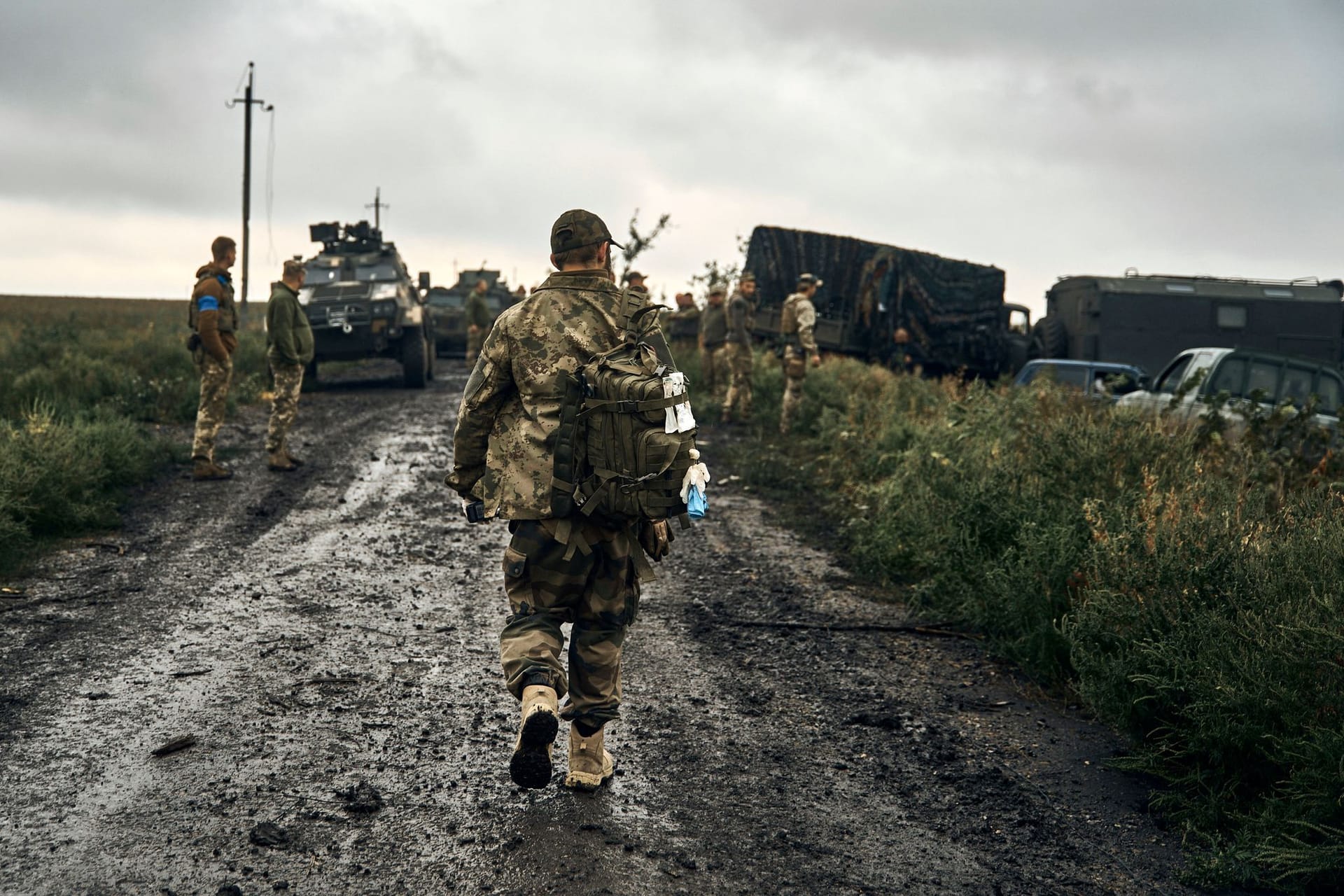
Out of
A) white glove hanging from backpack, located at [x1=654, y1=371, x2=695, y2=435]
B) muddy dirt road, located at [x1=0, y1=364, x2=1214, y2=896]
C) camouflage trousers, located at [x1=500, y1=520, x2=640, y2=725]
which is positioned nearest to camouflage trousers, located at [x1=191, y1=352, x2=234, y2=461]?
muddy dirt road, located at [x1=0, y1=364, x2=1214, y2=896]

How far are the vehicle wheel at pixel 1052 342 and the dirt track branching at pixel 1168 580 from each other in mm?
13020

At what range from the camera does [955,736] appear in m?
4.33

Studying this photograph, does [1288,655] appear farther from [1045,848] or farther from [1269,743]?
[1045,848]

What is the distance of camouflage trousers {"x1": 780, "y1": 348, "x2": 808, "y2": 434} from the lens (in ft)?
43.4

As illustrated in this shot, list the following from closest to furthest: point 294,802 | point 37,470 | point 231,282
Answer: point 294,802, point 37,470, point 231,282

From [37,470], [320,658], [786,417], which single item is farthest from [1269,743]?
[786,417]

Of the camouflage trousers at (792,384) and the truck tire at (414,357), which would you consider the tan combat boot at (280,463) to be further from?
the truck tire at (414,357)

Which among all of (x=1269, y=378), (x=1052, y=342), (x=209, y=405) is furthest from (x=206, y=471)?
(x=1052, y=342)

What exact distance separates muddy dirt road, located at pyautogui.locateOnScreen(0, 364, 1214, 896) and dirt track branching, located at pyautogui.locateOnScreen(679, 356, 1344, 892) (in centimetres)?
25

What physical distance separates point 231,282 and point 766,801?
7731mm

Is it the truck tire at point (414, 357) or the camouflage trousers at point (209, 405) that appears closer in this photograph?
the camouflage trousers at point (209, 405)

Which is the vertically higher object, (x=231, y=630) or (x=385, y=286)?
(x=385, y=286)

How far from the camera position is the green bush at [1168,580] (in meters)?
3.46

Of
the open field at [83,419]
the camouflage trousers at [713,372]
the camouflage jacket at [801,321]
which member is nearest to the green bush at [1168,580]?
the camouflage jacket at [801,321]
